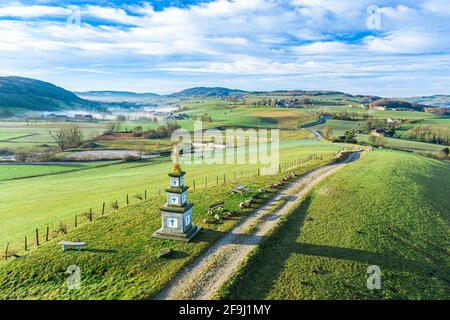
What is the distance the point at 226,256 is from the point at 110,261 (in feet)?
29.6

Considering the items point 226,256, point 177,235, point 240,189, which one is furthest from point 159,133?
point 226,256

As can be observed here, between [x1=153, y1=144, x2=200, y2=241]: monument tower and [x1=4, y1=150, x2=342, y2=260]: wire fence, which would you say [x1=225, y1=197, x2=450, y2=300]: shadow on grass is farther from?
[x1=4, y1=150, x2=342, y2=260]: wire fence

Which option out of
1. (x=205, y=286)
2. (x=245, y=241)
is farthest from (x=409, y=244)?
(x=205, y=286)

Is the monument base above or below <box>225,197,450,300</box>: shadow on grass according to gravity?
above

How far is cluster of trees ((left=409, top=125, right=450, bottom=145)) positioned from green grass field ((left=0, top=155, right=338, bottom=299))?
117 metres

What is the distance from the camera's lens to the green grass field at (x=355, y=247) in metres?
21.7

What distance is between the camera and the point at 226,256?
24.9 m

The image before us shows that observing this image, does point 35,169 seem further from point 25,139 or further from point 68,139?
point 25,139

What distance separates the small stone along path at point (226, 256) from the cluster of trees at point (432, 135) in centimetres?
10709

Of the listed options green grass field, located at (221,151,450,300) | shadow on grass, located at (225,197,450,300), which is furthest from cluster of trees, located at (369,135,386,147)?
shadow on grass, located at (225,197,450,300)

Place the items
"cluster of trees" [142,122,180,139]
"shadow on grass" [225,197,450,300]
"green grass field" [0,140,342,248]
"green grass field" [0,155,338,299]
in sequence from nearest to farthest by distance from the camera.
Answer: "green grass field" [0,155,338,299] < "shadow on grass" [225,197,450,300] < "green grass field" [0,140,342,248] < "cluster of trees" [142,122,180,139]

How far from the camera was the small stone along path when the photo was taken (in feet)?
67.4

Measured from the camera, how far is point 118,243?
27031 mm
